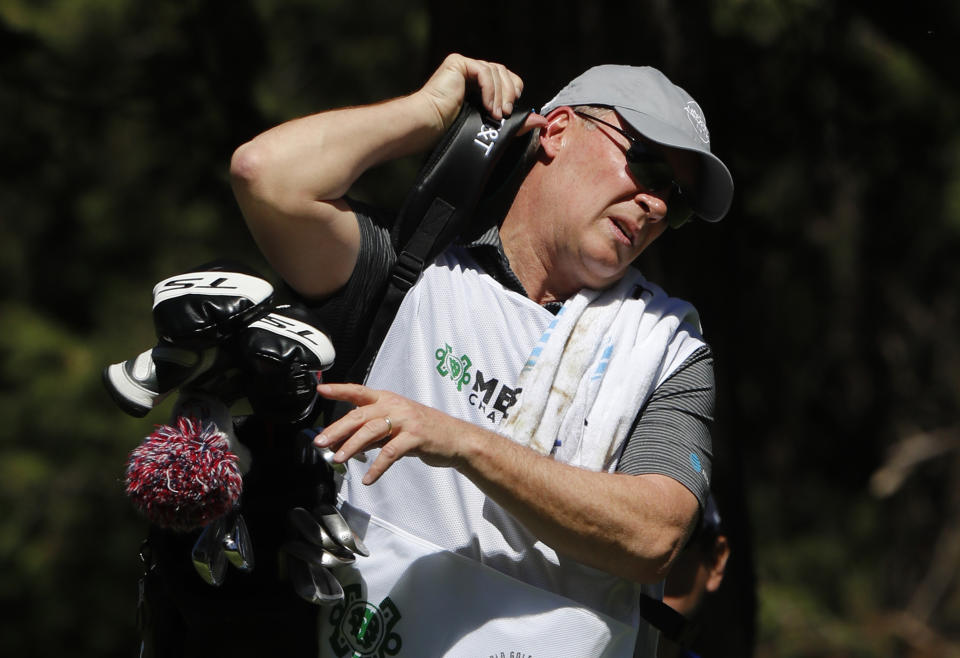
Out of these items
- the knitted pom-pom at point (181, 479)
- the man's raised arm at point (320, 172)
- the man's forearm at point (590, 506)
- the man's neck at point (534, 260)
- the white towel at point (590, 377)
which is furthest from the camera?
the man's neck at point (534, 260)

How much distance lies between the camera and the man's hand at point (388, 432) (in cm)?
166

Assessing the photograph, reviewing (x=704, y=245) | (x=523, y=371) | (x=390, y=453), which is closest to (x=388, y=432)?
(x=390, y=453)

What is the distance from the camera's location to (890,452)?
6898 millimetres

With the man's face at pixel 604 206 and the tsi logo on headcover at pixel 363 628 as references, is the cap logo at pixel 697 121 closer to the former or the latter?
the man's face at pixel 604 206

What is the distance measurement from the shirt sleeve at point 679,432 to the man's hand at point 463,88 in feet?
2.12

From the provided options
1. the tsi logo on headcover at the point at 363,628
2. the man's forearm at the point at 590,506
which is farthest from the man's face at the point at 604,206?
the tsi logo on headcover at the point at 363,628

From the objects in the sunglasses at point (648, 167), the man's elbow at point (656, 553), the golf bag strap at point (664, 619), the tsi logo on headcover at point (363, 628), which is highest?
the sunglasses at point (648, 167)

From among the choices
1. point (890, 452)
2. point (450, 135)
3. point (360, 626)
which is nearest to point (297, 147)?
point (450, 135)

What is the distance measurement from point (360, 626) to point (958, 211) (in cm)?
418

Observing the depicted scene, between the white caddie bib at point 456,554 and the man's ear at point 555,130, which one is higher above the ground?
the man's ear at point 555,130

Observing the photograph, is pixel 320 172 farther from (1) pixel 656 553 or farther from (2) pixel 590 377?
(1) pixel 656 553

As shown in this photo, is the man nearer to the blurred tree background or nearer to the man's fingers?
the man's fingers

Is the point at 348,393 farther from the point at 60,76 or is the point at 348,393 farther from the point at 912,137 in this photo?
the point at 912,137

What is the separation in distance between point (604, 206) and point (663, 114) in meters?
0.23
